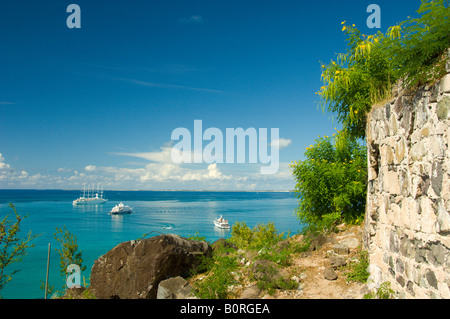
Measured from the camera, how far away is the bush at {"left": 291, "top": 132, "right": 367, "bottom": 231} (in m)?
11.8

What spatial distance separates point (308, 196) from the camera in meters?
13.0

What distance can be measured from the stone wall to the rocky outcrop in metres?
5.23

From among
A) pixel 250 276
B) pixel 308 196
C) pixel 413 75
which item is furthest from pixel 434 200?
pixel 308 196

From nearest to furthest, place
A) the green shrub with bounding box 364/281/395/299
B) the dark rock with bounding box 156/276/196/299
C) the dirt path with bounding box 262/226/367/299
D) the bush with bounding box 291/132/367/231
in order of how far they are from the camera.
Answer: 1. the green shrub with bounding box 364/281/395/299
2. the dirt path with bounding box 262/226/367/299
3. the dark rock with bounding box 156/276/196/299
4. the bush with bounding box 291/132/367/231

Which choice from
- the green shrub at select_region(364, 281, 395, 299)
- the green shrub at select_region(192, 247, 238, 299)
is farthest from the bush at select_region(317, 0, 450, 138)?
the green shrub at select_region(192, 247, 238, 299)

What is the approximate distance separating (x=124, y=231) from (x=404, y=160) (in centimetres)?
6769

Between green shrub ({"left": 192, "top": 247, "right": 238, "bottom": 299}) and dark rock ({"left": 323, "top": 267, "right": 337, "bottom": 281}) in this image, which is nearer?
dark rock ({"left": 323, "top": 267, "right": 337, "bottom": 281})

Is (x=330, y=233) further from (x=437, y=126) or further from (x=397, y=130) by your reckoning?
(x=437, y=126)

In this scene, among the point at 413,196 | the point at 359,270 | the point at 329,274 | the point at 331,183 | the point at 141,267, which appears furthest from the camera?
the point at 331,183

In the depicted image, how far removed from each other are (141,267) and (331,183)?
8169mm

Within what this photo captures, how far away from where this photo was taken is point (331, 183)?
40.8ft

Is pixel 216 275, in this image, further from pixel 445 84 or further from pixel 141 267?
pixel 445 84

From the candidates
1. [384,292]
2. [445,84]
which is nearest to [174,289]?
[384,292]

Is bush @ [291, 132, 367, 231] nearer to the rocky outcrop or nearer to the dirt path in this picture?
the dirt path
